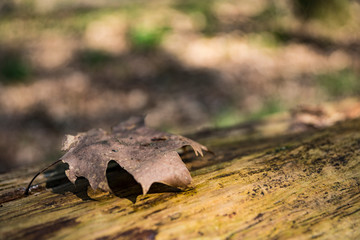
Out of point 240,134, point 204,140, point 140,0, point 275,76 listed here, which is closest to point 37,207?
point 204,140

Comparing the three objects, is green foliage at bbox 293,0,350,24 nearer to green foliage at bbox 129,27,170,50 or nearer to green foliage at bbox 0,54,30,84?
green foliage at bbox 129,27,170,50

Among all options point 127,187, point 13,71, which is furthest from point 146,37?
point 127,187

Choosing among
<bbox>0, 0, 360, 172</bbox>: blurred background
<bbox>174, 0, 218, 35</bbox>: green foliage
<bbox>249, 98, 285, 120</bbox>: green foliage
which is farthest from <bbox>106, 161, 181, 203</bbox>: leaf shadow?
<bbox>174, 0, 218, 35</bbox>: green foliage

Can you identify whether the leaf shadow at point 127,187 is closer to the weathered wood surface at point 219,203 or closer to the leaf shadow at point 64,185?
the weathered wood surface at point 219,203

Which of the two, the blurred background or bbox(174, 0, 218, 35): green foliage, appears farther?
bbox(174, 0, 218, 35): green foliage

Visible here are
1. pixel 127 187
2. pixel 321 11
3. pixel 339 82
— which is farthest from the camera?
pixel 321 11

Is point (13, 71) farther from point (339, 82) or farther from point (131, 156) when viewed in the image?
point (339, 82)
